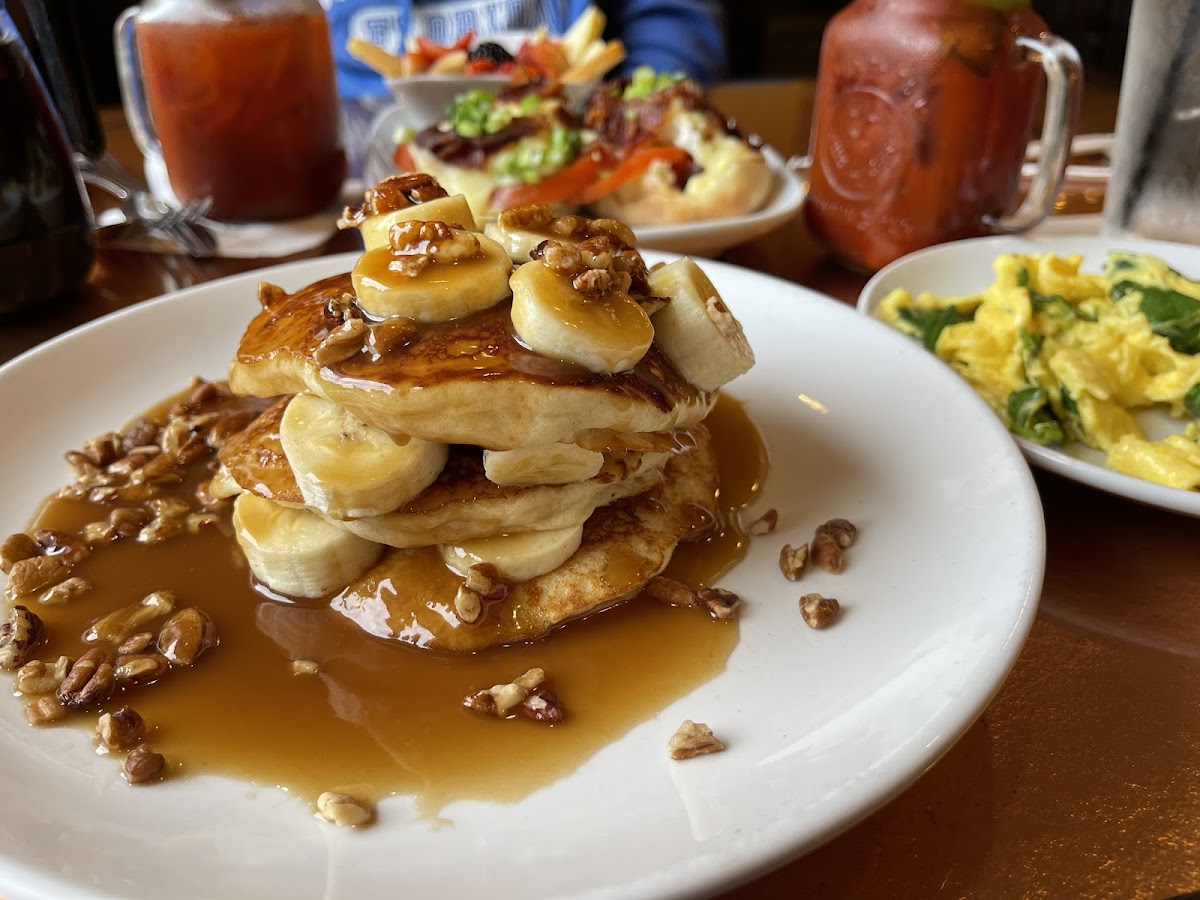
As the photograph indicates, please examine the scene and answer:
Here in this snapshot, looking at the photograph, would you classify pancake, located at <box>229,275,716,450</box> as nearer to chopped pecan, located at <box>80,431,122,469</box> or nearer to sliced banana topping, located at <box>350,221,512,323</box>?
sliced banana topping, located at <box>350,221,512,323</box>

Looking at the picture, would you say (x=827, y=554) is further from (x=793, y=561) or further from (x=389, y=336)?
(x=389, y=336)

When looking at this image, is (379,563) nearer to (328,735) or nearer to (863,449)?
(328,735)

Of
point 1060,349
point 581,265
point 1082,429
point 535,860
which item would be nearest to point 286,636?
point 535,860

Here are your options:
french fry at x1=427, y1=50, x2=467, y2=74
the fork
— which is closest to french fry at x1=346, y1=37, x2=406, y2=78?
french fry at x1=427, y1=50, x2=467, y2=74

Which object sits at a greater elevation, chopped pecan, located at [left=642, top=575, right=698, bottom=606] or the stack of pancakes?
the stack of pancakes

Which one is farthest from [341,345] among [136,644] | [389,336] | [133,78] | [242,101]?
[133,78]
